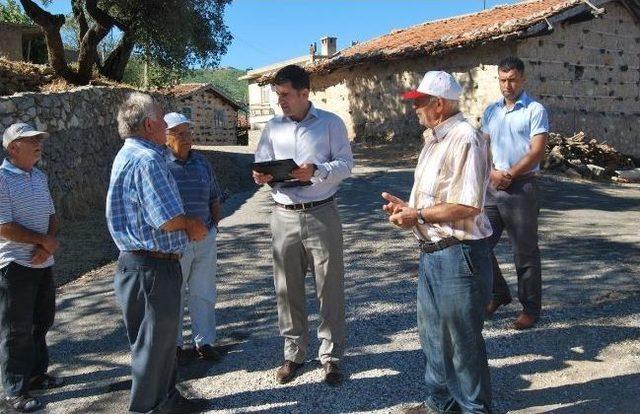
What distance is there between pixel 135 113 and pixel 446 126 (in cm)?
156

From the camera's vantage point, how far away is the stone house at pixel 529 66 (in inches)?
503

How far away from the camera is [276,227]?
3670 mm

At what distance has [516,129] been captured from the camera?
163 inches

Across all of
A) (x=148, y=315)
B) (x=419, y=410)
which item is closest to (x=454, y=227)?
(x=419, y=410)

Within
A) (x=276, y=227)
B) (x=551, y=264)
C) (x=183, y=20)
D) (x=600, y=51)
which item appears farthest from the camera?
(x=183, y=20)

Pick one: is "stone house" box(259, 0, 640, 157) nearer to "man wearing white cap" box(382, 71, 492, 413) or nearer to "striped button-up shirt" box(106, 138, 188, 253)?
"man wearing white cap" box(382, 71, 492, 413)

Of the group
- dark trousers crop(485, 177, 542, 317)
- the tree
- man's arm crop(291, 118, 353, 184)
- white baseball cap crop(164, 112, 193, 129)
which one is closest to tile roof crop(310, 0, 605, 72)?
the tree

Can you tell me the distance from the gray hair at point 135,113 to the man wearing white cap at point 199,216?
38.3 inches

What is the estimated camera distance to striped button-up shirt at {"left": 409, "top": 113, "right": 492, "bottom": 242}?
273 centimetres

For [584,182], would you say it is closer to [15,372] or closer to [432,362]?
[432,362]

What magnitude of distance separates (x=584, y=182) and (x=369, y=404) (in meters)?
9.54

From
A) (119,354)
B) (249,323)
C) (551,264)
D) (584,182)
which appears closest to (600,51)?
(584,182)

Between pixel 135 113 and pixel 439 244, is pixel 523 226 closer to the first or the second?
pixel 439 244

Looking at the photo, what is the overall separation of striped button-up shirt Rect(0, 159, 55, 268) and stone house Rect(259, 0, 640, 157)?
1052 centimetres
